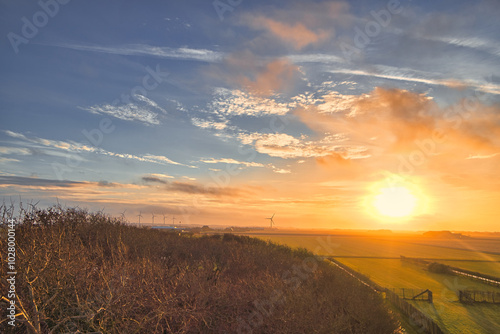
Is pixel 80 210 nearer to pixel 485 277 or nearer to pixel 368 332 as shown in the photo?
pixel 368 332

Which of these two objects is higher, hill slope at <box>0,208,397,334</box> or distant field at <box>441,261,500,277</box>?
hill slope at <box>0,208,397,334</box>

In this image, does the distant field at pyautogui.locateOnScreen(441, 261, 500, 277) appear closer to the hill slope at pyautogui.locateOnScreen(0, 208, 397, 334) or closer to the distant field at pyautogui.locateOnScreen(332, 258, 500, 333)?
the distant field at pyautogui.locateOnScreen(332, 258, 500, 333)

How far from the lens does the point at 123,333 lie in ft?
40.1

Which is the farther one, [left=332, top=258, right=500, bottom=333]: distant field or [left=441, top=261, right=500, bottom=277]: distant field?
[left=441, top=261, right=500, bottom=277]: distant field

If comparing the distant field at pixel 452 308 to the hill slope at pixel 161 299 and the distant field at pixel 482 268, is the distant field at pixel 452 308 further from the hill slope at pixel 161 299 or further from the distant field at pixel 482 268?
the distant field at pixel 482 268

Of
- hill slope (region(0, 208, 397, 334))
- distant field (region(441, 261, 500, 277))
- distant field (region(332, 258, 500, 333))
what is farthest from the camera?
distant field (region(441, 261, 500, 277))

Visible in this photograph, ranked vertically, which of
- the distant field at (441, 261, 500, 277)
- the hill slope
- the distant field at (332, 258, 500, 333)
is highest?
the hill slope

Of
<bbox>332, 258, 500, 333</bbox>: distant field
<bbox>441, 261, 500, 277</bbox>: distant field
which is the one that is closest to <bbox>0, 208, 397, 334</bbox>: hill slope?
<bbox>332, 258, 500, 333</bbox>: distant field

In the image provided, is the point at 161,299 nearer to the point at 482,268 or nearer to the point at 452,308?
the point at 452,308

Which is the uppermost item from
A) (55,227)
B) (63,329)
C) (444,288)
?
(55,227)

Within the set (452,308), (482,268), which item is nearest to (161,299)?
(452,308)

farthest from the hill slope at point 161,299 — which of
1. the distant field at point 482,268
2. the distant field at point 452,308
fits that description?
the distant field at point 482,268

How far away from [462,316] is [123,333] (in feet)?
127

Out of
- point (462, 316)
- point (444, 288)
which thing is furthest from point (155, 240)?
point (444, 288)
